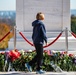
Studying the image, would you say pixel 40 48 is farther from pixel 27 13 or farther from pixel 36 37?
pixel 27 13

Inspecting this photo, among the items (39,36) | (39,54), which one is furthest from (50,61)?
(39,36)

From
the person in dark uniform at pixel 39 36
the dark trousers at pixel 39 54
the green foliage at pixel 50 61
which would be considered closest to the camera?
the person in dark uniform at pixel 39 36

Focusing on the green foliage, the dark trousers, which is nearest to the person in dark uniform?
the dark trousers

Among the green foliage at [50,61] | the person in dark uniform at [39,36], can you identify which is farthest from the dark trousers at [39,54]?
the green foliage at [50,61]

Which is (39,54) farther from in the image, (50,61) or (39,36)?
(50,61)

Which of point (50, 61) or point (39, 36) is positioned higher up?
point (39, 36)

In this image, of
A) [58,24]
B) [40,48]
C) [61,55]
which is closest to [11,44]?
[58,24]

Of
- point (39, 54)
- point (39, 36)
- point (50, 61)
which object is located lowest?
point (50, 61)

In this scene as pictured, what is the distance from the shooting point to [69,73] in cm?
948

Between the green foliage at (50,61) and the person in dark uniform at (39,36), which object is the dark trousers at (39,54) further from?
the green foliage at (50,61)

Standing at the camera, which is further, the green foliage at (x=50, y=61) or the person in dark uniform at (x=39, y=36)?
the green foliage at (x=50, y=61)

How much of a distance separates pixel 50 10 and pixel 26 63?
256 inches

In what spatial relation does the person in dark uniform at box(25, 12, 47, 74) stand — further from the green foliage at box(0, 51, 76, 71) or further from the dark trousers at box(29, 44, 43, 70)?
the green foliage at box(0, 51, 76, 71)

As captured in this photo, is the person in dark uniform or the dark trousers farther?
the dark trousers
